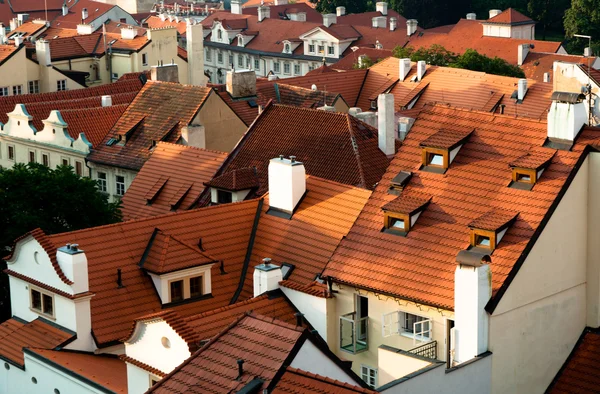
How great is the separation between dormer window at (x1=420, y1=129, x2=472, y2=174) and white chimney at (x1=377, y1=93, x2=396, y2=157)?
53.5ft

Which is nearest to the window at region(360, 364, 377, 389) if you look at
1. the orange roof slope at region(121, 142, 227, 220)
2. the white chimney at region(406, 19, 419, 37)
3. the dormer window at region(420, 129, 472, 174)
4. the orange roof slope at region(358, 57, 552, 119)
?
the dormer window at region(420, 129, 472, 174)

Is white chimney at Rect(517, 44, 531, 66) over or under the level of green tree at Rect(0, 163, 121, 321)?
under

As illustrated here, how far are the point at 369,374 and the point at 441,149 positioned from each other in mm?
6623

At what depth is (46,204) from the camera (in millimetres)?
49719

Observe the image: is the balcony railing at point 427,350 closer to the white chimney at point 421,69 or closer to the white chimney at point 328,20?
the white chimney at point 421,69

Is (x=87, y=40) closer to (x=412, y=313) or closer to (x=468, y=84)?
(x=468, y=84)

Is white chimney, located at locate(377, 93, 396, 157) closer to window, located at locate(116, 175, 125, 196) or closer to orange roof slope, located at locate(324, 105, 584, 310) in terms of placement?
orange roof slope, located at locate(324, 105, 584, 310)

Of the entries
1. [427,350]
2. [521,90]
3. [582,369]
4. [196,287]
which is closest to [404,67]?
[521,90]

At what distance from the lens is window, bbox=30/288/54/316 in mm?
40906

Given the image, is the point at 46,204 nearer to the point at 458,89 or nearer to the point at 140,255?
the point at 140,255

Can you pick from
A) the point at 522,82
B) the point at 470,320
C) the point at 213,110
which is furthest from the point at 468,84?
the point at 470,320

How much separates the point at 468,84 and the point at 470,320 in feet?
167

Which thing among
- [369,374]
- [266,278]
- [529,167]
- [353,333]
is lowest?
[369,374]

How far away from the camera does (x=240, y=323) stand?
32.1 metres
